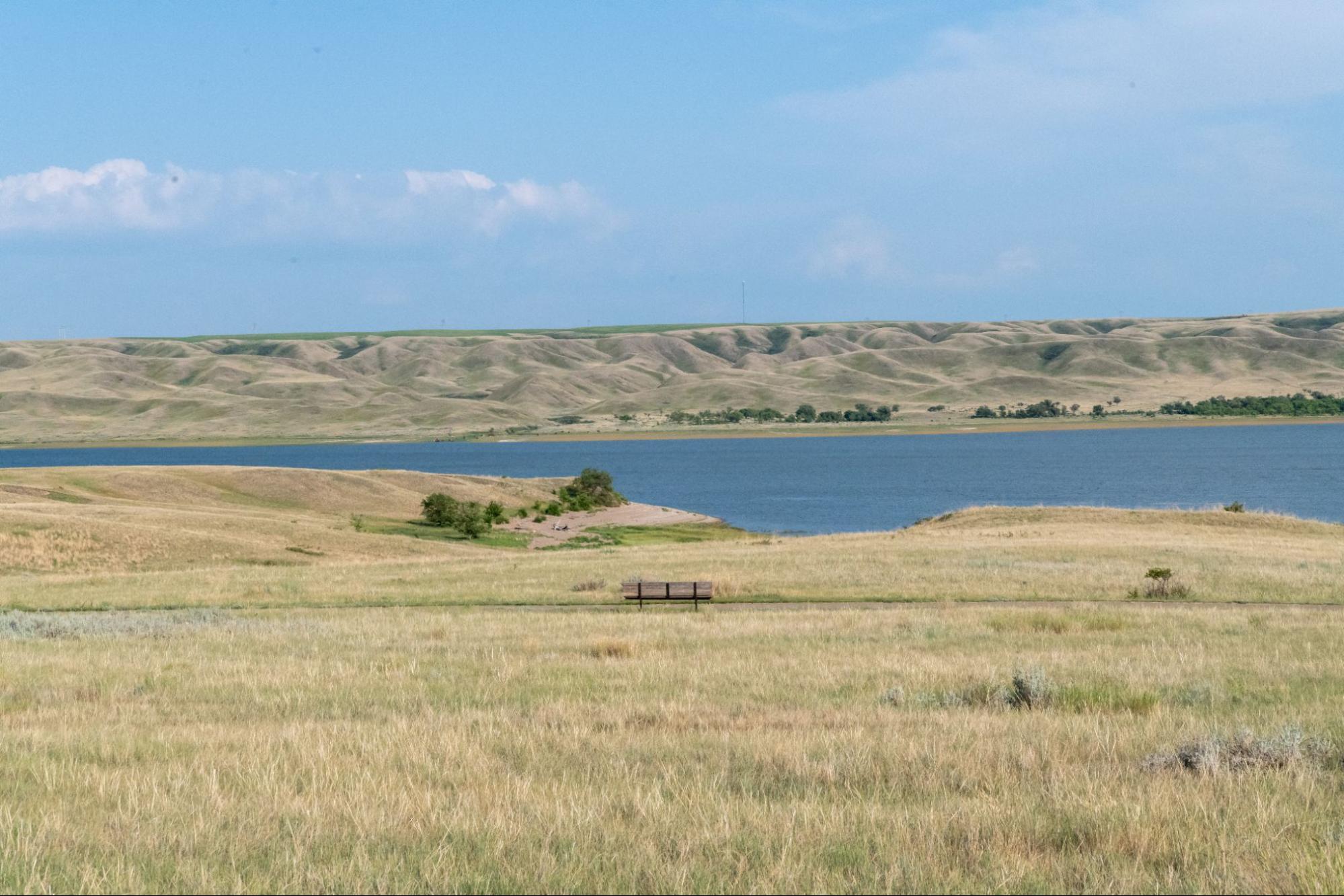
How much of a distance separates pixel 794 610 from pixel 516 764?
1493 cm

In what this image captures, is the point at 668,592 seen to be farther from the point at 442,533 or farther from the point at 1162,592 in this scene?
the point at 442,533

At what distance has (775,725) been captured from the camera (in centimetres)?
1078

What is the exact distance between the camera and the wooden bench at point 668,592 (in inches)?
965

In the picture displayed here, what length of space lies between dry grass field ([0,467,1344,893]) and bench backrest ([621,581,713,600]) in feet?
1.25

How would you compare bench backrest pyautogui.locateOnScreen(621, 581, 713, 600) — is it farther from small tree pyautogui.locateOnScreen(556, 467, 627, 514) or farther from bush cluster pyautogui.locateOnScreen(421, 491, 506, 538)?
small tree pyautogui.locateOnScreen(556, 467, 627, 514)

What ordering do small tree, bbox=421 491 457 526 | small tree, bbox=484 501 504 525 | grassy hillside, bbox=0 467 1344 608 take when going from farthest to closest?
small tree, bbox=484 501 504 525 < small tree, bbox=421 491 457 526 < grassy hillside, bbox=0 467 1344 608

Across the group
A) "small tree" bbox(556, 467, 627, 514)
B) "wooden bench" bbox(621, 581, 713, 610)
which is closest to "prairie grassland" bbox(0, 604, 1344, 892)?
"wooden bench" bbox(621, 581, 713, 610)

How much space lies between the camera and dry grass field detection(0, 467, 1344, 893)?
6562mm

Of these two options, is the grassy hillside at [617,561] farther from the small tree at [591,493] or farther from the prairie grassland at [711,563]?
the small tree at [591,493]

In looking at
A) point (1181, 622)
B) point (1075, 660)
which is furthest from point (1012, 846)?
point (1181, 622)

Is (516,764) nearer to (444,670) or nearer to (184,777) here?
(184,777)

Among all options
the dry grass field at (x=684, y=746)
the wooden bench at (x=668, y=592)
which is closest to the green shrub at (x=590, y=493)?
the dry grass field at (x=684, y=746)

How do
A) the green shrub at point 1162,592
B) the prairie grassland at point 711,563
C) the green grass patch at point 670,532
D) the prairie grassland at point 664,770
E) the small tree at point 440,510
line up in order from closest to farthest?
the prairie grassland at point 664,770, the green shrub at point 1162,592, the prairie grassland at point 711,563, the green grass patch at point 670,532, the small tree at point 440,510

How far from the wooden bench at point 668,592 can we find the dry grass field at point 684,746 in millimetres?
387
